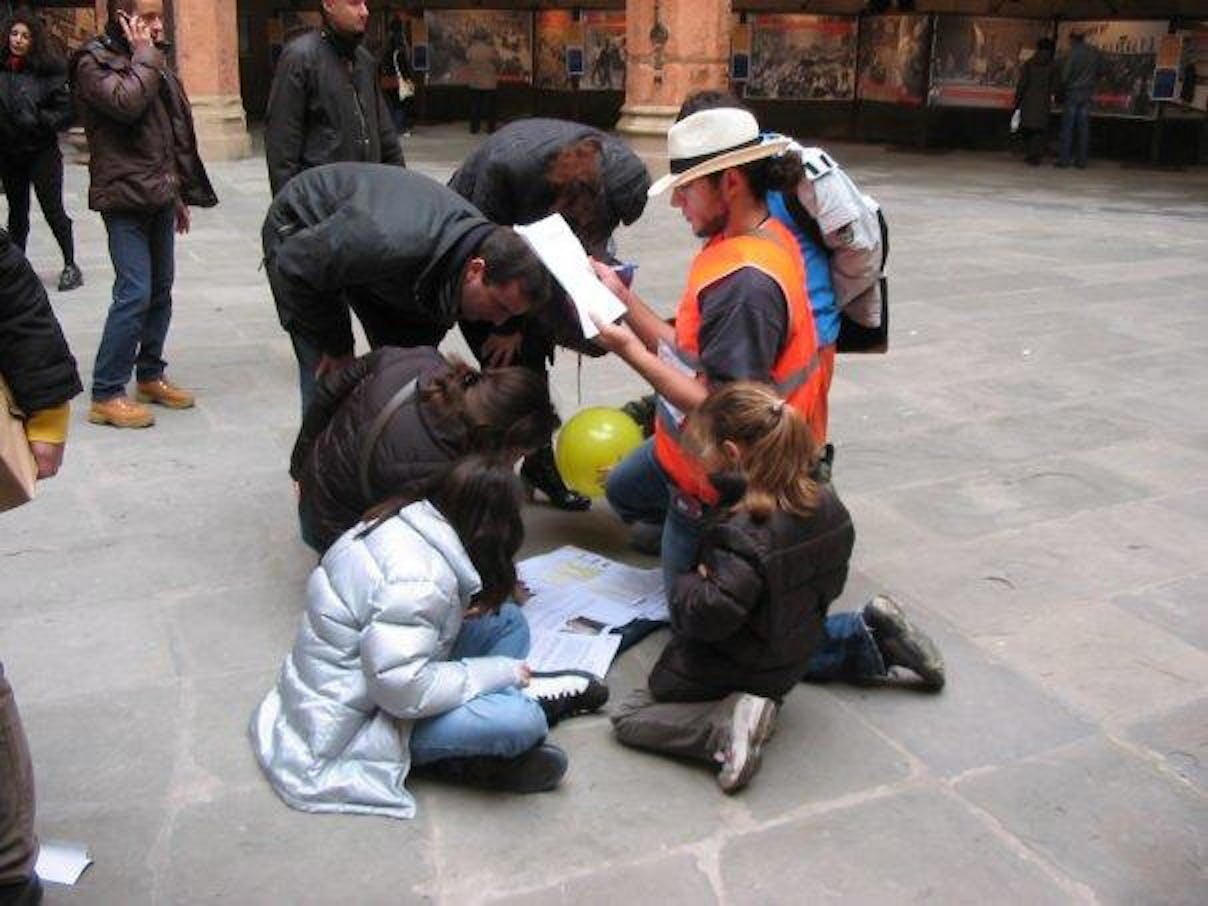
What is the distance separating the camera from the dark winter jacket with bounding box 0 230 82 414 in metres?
2.23

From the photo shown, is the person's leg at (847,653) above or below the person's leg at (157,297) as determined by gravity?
below

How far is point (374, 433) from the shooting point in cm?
317

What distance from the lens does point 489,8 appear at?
2066cm

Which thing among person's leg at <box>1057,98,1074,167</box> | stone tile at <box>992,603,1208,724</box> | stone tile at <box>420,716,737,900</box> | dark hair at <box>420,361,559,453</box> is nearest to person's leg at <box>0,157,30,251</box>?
dark hair at <box>420,361,559,453</box>

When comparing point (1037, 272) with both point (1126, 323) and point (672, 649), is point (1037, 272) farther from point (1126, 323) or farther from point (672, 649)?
point (672, 649)

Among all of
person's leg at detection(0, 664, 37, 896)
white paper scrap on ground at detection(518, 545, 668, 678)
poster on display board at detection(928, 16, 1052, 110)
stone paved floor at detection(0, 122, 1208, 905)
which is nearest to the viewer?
person's leg at detection(0, 664, 37, 896)

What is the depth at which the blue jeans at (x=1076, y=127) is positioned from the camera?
16.1 meters

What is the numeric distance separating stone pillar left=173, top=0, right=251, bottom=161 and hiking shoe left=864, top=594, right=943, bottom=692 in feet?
41.8

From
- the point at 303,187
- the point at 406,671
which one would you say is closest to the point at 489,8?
the point at 303,187

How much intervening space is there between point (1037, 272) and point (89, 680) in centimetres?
742

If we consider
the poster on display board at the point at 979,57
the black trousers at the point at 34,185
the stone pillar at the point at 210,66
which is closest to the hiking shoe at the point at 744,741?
the black trousers at the point at 34,185

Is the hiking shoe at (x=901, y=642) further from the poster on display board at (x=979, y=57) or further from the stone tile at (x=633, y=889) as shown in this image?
the poster on display board at (x=979, y=57)

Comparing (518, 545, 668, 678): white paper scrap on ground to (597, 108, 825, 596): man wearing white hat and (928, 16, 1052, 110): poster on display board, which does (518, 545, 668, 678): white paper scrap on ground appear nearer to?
(597, 108, 825, 596): man wearing white hat

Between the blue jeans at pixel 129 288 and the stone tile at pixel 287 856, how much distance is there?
2.95 metres
